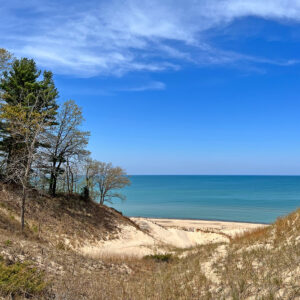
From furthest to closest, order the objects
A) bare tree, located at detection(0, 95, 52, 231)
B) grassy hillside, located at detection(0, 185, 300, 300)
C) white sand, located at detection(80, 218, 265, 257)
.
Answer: white sand, located at detection(80, 218, 265, 257)
bare tree, located at detection(0, 95, 52, 231)
grassy hillside, located at detection(0, 185, 300, 300)

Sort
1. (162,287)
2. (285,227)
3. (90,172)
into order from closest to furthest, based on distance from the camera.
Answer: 1. (162,287)
2. (285,227)
3. (90,172)

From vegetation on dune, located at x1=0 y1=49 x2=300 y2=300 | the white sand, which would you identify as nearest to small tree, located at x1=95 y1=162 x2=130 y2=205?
the white sand

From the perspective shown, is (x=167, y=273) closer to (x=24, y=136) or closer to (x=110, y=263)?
(x=110, y=263)

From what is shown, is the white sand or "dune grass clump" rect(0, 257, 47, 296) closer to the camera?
"dune grass clump" rect(0, 257, 47, 296)

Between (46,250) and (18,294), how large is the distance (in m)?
5.98

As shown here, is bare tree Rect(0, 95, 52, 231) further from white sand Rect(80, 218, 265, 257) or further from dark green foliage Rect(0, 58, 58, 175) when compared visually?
white sand Rect(80, 218, 265, 257)

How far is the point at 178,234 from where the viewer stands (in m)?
36.1

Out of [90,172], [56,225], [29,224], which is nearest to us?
[29,224]

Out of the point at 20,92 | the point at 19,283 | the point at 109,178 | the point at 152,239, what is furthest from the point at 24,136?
the point at 109,178

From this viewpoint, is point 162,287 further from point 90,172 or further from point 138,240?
point 90,172

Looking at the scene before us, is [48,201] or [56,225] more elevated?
[48,201]

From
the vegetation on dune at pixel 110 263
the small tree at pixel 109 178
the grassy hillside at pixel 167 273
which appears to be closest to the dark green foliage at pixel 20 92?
the vegetation on dune at pixel 110 263

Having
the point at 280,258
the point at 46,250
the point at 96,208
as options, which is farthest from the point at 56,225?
the point at 280,258

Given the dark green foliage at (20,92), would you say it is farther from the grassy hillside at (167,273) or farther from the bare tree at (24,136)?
the grassy hillside at (167,273)
